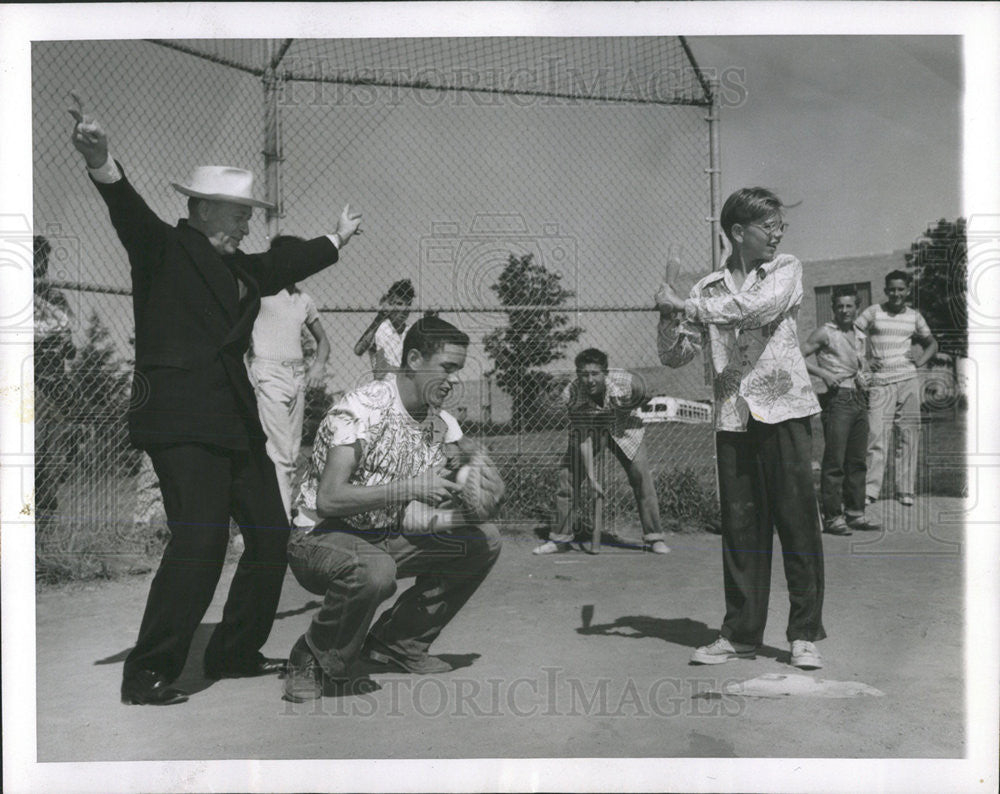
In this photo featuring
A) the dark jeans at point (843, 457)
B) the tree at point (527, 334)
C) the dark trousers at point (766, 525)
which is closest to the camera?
the dark trousers at point (766, 525)

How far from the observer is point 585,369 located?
421 centimetres

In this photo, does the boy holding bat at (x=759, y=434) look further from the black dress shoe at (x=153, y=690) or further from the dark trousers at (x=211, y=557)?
the black dress shoe at (x=153, y=690)

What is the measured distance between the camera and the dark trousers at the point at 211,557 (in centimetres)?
358

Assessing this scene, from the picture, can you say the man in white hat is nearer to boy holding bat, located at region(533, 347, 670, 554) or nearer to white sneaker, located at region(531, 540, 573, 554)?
white sneaker, located at region(531, 540, 573, 554)

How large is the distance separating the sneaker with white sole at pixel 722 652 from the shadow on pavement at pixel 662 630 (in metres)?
0.04

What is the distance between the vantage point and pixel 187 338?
3.63 m

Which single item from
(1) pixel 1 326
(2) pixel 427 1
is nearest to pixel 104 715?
(1) pixel 1 326

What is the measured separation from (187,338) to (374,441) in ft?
2.70

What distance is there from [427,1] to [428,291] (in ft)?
3.82

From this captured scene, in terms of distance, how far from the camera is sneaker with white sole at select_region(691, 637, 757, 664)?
147 inches

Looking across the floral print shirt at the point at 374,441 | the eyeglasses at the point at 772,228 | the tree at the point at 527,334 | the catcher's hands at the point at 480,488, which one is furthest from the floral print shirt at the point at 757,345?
the floral print shirt at the point at 374,441

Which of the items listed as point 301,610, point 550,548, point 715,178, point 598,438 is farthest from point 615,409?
point 301,610

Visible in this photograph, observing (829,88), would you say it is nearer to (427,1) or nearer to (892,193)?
(892,193)

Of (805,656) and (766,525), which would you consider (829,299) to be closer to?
(766,525)
